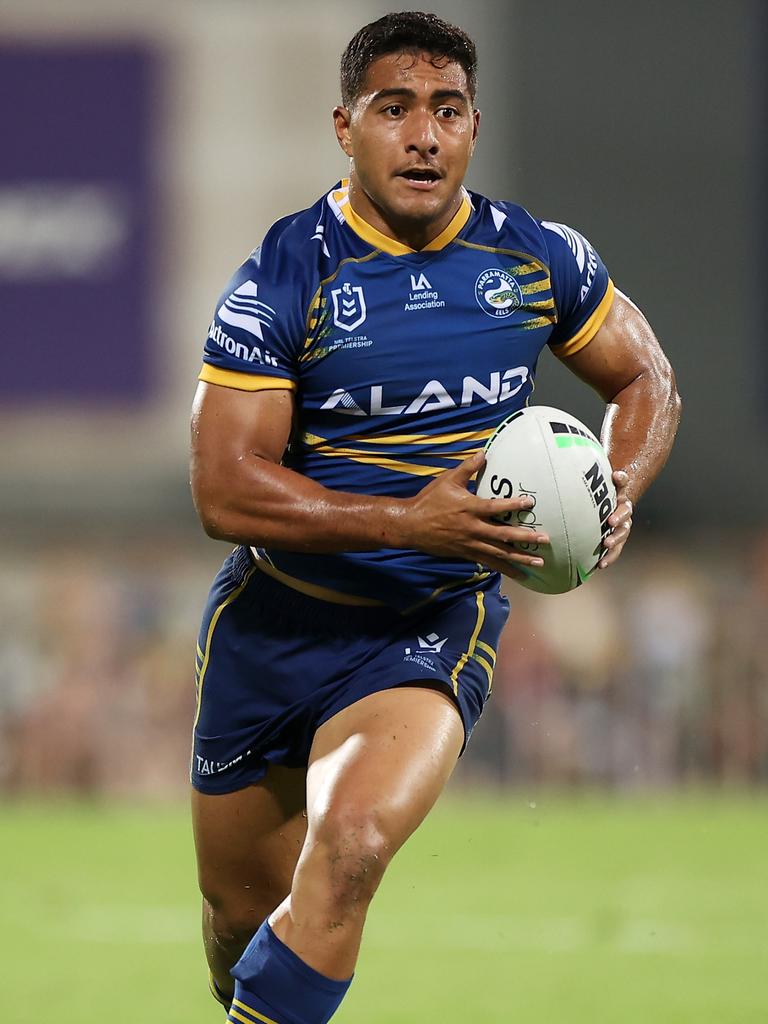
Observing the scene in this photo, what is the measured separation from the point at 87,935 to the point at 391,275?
14.9ft

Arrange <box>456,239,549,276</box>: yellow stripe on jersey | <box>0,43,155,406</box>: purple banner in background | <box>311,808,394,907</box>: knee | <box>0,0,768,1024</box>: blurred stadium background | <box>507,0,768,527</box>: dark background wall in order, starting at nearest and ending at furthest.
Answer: <box>311,808,394,907</box>: knee, <box>456,239,549,276</box>: yellow stripe on jersey, <box>0,0,768,1024</box>: blurred stadium background, <box>0,43,155,406</box>: purple banner in background, <box>507,0,768,527</box>: dark background wall

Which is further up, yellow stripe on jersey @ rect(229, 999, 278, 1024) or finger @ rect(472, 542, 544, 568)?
finger @ rect(472, 542, 544, 568)

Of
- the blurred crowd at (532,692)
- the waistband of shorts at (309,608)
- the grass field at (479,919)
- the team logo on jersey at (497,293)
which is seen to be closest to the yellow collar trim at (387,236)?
the team logo on jersey at (497,293)

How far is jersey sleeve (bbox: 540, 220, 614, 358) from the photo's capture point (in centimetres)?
484

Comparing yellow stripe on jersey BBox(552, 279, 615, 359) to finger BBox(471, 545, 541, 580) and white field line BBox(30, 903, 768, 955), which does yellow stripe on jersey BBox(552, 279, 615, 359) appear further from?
white field line BBox(30, 903, 768, 955)

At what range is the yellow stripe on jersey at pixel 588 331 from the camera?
16.2ft

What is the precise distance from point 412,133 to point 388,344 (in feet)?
1.64

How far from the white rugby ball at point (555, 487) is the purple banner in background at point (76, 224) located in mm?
11826

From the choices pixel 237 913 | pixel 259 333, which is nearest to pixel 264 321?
pixel 259 333

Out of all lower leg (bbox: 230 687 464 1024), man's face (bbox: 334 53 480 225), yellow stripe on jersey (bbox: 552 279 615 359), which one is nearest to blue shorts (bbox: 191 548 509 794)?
lower leg (bbox: 230 687 464 1024)

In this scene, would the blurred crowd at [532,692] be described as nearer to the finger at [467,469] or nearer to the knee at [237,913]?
the knee at [237,913]

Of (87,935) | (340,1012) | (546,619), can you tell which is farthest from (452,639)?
(546,619)

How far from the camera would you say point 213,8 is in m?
17.5

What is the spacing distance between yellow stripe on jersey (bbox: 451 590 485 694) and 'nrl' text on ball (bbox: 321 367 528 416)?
1.72 ft
